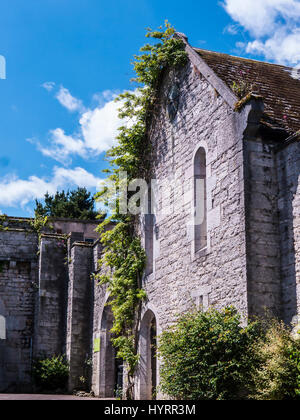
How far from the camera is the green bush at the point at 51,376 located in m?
18.0

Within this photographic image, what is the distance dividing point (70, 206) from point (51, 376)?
20.2 meters

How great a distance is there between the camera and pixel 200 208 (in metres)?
11.5

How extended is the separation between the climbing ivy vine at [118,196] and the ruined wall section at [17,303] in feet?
20.3

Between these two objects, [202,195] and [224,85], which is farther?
[202,195]

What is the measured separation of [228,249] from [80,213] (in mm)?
27593

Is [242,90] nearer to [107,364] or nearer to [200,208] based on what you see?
[200,208]

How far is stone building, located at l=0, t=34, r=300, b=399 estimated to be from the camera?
938 centimetres

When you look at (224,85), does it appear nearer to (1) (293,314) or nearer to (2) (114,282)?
(1) (293,314)

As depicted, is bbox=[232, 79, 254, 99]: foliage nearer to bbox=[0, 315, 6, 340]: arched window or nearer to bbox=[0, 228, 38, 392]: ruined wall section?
bbox=[0, 228, 38, 392]: ruined wall section

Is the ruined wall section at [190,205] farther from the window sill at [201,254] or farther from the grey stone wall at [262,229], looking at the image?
the grey stone wall at [262,229]

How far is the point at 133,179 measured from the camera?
14508 mm

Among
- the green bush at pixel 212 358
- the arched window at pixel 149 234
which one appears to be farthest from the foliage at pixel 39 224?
the green bush at pixel 212 358

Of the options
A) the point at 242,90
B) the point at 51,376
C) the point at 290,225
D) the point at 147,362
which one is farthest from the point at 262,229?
the point at 51,376
